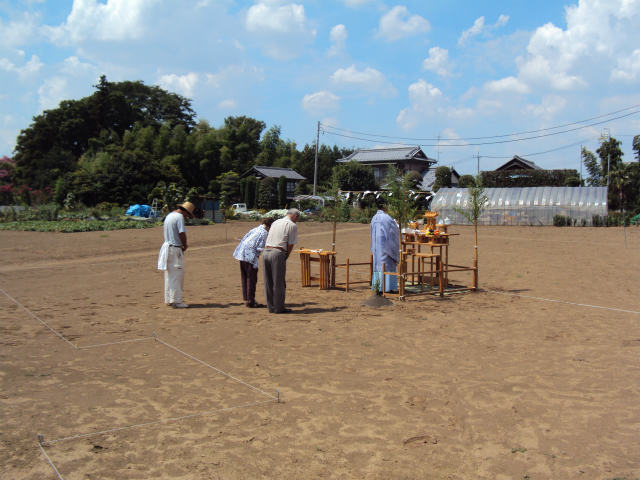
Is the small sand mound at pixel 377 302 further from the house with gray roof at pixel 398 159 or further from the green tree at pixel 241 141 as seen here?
the green tree at pixel 241 141

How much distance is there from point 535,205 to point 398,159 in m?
22.4

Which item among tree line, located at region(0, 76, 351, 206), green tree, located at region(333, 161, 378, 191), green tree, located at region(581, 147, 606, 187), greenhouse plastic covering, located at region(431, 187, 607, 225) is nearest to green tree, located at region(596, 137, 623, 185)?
green tree, located at region(581, 147, 606, 187)

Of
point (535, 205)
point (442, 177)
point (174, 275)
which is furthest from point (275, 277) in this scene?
point (442, 177)

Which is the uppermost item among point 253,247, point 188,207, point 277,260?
point 188,207

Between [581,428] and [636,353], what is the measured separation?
111 inches

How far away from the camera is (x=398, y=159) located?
5594 centimetres

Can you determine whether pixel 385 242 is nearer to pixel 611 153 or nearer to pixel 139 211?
pixel 139 211

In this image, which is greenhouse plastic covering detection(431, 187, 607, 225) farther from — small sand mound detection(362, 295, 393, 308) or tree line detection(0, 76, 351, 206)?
small sand mound detection(362, 295, 393, 308)

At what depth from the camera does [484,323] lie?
852 cm

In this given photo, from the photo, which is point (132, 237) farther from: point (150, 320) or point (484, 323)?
point (484, 323)

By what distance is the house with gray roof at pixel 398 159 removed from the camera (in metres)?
56.0

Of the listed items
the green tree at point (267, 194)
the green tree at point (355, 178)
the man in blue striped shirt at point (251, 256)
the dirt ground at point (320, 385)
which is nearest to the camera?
the dirt ground at point (320, 385)

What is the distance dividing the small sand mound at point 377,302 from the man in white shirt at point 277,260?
149 centimetres

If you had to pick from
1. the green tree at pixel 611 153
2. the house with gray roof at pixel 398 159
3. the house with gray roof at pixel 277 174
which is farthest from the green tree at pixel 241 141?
the green tree at pixel 611 153
